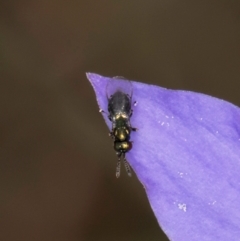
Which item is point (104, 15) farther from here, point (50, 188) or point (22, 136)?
point (50, 188)

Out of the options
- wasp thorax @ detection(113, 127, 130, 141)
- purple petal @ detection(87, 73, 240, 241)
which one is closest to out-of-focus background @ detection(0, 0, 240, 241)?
wasp thorax @ detection(113, 127, 130, 141)

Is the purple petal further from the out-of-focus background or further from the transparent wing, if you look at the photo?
the out-of-focus background

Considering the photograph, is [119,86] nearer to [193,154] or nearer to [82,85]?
[193,154]

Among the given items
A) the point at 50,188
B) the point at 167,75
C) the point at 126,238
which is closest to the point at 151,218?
the point at 126,238

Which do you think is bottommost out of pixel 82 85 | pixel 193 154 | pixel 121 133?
pixel 193 154

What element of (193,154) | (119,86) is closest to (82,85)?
(119,86)

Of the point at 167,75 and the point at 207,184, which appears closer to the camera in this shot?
the point at 207,184
